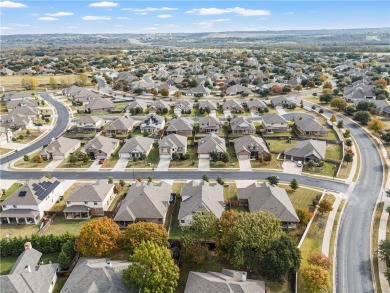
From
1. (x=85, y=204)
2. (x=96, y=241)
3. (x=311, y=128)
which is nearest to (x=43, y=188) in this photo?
(x=85, y=204)

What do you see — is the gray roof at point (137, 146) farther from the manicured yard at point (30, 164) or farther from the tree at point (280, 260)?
the tree at point (280, 260)

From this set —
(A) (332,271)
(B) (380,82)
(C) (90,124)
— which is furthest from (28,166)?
(B) (380,82)

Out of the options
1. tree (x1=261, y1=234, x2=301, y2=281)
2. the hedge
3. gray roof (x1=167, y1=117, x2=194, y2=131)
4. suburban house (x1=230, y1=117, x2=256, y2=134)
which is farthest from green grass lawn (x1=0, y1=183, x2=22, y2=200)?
suburban house (x1=230, y1=117, x2=256, y2=134)

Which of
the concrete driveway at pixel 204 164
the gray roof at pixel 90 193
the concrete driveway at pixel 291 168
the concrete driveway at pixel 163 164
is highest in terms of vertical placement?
the gray roof at pixel 90 193

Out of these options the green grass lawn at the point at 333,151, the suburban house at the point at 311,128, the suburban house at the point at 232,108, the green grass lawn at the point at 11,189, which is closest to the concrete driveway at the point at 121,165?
the green grass lawn at the point at 11,189

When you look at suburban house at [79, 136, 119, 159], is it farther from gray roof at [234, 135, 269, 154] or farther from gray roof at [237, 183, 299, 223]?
gray roof at [237, 183, 299, 223]

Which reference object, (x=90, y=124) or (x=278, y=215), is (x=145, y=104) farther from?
(x=278, y=215)
